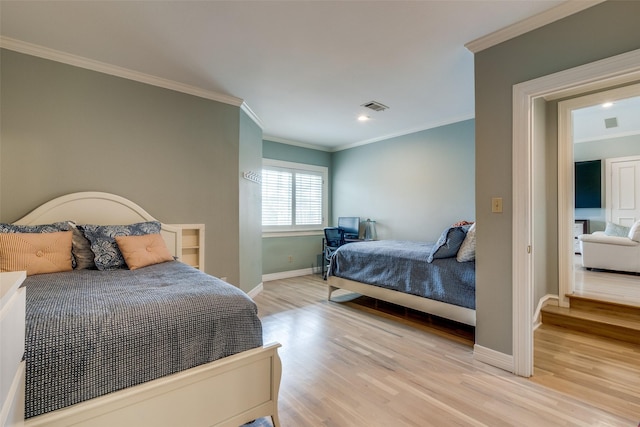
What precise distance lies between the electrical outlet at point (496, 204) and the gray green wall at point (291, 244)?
3656 mm

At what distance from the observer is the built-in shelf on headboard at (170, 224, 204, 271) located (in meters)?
3.17

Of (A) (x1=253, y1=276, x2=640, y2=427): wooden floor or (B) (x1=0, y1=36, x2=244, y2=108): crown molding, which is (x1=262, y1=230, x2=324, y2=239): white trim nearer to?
(A) (x1=253, y1=276, x2=640, y2=427): wooden floor

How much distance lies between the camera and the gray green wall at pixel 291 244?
5.08m

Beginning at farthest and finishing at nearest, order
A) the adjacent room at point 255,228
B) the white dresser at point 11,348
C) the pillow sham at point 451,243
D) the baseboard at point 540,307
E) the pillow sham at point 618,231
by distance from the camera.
→ the pillow sham at point 618,231, the baseboard at point 540,307, the pillow sham at point 451,243, the adjacent room at point 255,228, the white dresser at point 11,348

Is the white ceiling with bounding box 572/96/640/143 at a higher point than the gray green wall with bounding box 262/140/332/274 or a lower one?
higher

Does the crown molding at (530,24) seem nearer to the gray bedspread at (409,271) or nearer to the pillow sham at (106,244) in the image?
the gray bedspread at (409,271)

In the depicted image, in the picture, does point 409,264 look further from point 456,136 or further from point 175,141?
point 175,141

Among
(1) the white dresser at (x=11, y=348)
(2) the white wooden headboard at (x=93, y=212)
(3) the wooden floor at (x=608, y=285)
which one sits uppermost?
(2) the white wooden headboard at (x=93, y=212)

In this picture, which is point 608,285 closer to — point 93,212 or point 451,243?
point 451,243

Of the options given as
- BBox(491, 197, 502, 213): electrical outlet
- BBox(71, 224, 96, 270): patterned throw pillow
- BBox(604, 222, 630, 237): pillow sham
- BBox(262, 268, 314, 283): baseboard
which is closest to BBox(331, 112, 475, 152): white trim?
BBox(491, 197, 502, 213): electrical outlet

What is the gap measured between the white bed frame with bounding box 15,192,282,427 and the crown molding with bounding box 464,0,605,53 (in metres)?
2.64

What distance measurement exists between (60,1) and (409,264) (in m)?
3.54

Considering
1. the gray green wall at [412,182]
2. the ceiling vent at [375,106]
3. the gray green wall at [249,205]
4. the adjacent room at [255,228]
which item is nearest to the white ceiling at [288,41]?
the adjacent room at [255,228]

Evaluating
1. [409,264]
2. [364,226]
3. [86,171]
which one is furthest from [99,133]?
[364,226]
